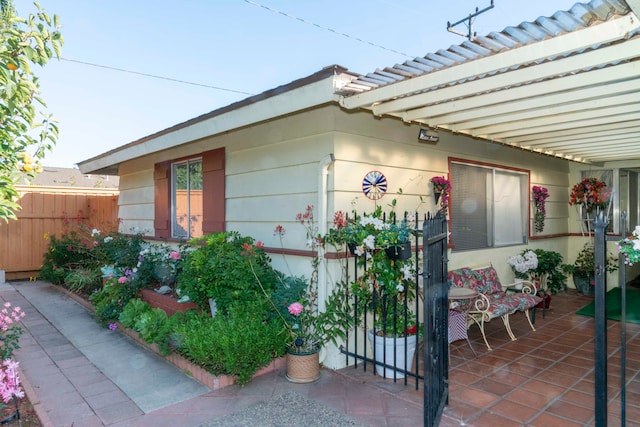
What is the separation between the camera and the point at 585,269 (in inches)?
264

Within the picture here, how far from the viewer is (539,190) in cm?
628

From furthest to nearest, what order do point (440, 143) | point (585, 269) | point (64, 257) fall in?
point (64, 257), point (585, 269), point (440, 143)

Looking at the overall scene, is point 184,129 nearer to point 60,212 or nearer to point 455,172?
point 455,172

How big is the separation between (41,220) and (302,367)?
795 centimetres

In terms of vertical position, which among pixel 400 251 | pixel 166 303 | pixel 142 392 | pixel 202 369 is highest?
pixel 400 251

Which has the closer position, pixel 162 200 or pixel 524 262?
pixel 524 262

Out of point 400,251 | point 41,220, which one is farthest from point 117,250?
point 400,251

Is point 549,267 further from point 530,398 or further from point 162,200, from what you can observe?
point 162,200

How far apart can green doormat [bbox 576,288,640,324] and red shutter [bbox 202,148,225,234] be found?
201 inches

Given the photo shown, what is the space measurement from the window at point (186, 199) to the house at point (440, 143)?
19mm

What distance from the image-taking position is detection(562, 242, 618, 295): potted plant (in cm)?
666

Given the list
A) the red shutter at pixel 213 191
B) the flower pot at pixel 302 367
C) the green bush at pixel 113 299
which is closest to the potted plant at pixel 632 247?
the flower pot at pixel 302 367

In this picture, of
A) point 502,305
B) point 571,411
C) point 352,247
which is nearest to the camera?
point 571,411

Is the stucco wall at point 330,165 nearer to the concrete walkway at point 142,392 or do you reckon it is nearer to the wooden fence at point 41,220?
the concrete walkway at point 142,392
